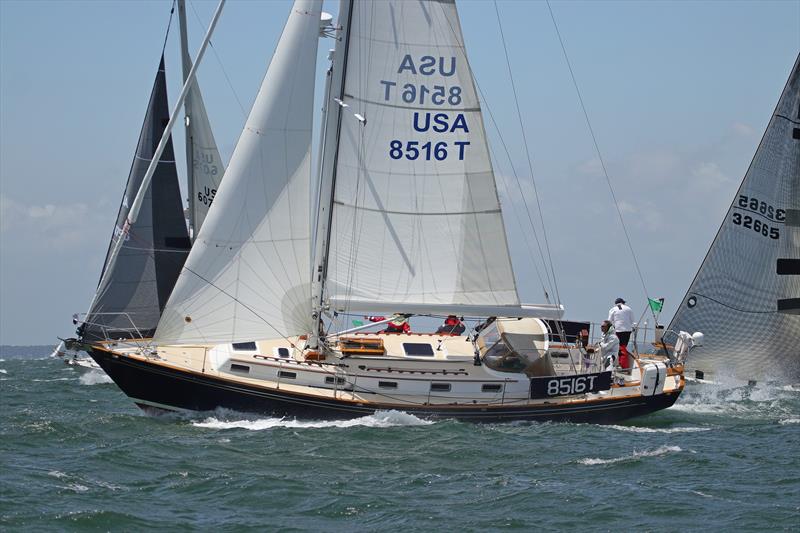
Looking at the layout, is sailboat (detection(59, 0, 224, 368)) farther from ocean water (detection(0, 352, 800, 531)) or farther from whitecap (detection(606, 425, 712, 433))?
whitecap (detection(606, 425, 712, 433))

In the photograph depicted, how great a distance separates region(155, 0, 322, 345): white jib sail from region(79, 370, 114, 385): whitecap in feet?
55.1

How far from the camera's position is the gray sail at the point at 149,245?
30922 mm

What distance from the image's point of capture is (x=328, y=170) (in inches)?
969

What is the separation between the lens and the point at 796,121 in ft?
105

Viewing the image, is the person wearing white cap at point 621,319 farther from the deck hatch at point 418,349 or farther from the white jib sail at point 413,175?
the deck hatch at point 418,349

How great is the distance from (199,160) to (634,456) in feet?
58.7

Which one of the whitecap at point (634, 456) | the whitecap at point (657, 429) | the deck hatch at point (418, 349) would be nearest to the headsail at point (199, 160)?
the deck hatch at point (418, 349)

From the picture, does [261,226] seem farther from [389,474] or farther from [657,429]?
[657,429]

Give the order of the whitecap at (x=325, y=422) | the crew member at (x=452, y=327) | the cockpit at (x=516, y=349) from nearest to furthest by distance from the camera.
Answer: the whitecap at (x=325, y=422)
the cockpit at (x=516, y=349)
the crew member at (x=452, y=327)

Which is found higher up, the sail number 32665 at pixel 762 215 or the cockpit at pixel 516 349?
the sail number 32665 at pixel 762 215

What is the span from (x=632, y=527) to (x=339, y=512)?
4.12m

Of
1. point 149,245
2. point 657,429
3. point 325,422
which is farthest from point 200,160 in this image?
point 657,429

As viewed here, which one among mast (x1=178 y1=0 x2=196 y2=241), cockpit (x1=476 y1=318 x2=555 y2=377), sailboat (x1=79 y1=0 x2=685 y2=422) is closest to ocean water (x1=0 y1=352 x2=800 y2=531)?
sailboat (x1=79 y1=0 x2=685 y2=422)

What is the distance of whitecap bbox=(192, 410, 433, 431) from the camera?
76.2ft
